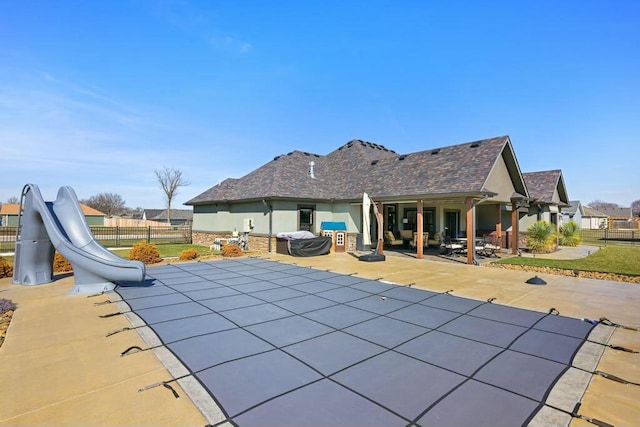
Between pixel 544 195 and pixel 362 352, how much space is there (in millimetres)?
20559

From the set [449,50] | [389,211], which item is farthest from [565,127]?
[389,211]

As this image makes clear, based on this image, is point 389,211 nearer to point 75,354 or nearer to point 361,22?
point 361,22

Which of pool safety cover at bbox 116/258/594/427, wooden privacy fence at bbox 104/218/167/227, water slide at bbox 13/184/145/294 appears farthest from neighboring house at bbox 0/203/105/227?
pool safety cover at bbox 116/258/594/427

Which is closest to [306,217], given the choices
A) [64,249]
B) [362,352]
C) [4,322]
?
[64,249]

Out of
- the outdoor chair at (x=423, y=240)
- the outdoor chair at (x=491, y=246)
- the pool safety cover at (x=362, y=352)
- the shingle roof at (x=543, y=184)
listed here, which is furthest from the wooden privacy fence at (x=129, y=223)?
the shingle roof at (x=543, y=184)

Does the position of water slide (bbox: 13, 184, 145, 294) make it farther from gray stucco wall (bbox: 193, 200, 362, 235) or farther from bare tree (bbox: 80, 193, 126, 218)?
bare tree (bbox: 80, 193, 126, 218)

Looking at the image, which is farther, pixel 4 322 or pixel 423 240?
pixel 423 240

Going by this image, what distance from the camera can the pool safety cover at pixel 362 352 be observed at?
2781mm

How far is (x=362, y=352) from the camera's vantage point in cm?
401

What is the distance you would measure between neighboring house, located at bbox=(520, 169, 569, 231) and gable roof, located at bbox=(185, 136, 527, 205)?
3.16 metres

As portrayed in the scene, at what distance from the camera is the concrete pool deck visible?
2734 millimetres

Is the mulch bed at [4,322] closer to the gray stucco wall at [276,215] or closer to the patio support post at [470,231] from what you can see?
the gray stucco wall at [276,215]

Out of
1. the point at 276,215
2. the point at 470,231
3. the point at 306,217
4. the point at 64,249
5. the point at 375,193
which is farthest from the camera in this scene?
the point at 306,217

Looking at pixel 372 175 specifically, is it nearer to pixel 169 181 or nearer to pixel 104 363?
pixel 104 363
